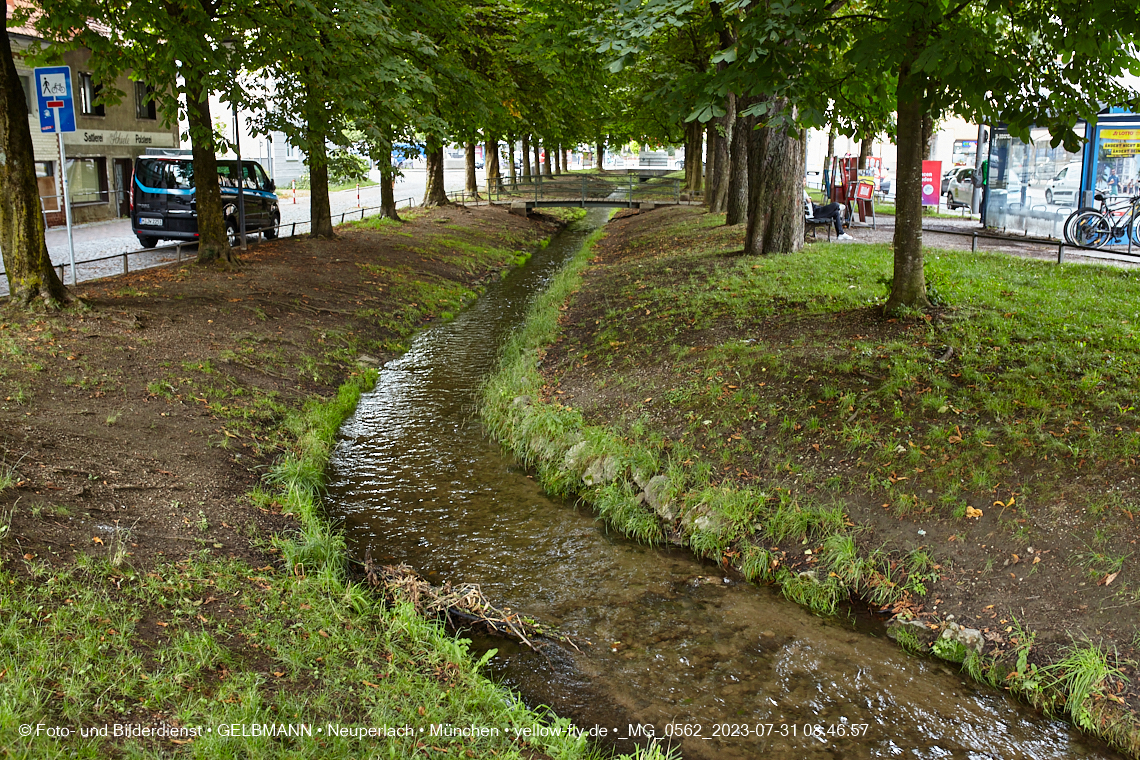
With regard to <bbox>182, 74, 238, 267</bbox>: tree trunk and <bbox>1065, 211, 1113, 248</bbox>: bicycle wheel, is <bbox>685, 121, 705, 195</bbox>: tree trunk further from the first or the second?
<bbox>182, 74, 238, 267</bbox>: tree trunk

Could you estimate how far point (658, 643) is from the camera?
5504 mm

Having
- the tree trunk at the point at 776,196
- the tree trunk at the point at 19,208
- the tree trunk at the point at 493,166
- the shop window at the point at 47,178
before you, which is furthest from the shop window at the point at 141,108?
the tree trunk at the point at 776,196

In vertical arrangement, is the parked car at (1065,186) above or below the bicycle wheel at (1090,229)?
above

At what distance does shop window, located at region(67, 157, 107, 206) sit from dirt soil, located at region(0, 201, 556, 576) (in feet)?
52.2

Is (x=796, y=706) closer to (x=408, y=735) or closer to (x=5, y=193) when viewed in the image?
(x=408, y=735)

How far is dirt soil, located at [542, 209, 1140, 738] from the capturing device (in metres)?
5.16

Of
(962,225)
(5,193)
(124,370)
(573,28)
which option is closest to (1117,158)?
(962,225)

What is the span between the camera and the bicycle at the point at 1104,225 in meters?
14.6

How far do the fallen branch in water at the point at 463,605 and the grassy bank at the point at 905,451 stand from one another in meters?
1.81

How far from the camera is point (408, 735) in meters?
4.10

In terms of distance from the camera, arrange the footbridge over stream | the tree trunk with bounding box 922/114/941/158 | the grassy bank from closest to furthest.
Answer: the grassy bank < the tree trunk with bounding box 922/114/941/158 < the footbridge over stream

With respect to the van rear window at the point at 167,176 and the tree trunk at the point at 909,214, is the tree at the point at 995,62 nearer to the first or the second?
the tree trunk at the point at 909,214

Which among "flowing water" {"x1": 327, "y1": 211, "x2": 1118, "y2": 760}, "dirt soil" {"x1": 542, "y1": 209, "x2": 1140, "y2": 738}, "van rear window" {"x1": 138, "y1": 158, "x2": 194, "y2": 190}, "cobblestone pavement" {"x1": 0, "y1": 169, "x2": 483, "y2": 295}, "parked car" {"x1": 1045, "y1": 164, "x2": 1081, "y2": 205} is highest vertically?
"van rear window" {"x1": 138, "y1": 158, "x2": 194, "y2": 190}

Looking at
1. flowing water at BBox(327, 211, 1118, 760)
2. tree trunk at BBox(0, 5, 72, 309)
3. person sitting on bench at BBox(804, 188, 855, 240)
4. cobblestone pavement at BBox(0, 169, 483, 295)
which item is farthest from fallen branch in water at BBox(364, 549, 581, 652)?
person sitting on bench at BBox(804, 188, 855, 240)
